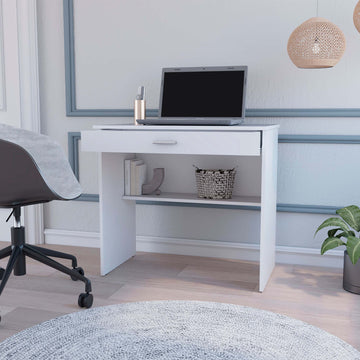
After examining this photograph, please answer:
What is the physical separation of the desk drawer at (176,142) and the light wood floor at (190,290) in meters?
0.62

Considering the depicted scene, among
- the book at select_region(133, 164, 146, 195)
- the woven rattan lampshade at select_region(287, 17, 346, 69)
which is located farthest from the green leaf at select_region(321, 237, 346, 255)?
the book at select_region(133, 164, 146, 195)

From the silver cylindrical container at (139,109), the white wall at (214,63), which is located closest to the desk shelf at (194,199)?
the white wall at (214,63)

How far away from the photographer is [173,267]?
8.32 feet

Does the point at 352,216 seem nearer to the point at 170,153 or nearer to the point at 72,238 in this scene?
the point at 170,153

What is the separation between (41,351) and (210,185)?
1.14 meters

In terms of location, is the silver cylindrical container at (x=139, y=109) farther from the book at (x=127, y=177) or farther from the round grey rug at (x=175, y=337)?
the round grey rug at (x=175, y=337)

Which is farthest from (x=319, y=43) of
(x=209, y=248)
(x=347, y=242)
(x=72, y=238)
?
(x=72, y=238)

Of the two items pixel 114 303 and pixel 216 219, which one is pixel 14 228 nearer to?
pixel 114 303

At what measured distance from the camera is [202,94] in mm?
2432

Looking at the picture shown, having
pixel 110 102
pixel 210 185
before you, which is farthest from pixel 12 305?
pixel 110 102

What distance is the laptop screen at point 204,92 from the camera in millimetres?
2379

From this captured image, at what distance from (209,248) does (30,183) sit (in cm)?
115

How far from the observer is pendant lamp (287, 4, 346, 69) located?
7.07 ft

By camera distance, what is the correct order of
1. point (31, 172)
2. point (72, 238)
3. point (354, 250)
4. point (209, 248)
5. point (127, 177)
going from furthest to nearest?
point (72, 238)
point (209, 248)
point (127, 177)
point (354, 250)
point (31, 172)
